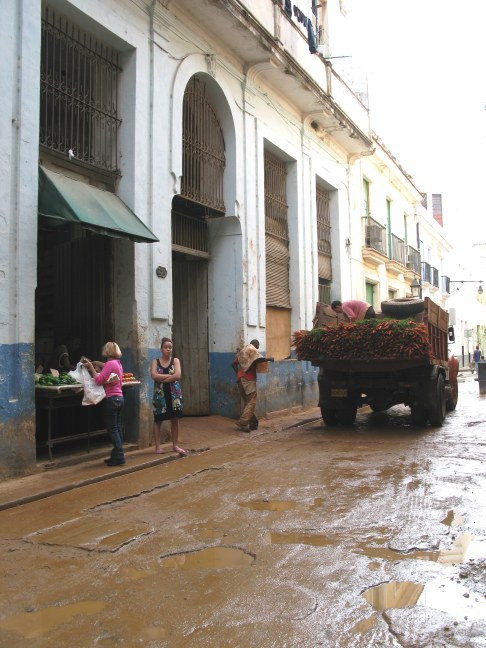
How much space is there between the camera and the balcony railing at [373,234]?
18656 millimetres

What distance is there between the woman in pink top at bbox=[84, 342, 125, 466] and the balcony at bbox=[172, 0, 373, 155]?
18.4 ft

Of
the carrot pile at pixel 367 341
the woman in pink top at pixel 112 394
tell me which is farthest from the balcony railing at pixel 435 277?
the woman in pink top at pixel 112 394

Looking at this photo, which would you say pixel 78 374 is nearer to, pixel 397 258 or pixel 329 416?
pixel 329 416

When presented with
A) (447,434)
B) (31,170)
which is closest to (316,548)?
(31,170)

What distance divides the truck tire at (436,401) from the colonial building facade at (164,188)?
10.8 ft

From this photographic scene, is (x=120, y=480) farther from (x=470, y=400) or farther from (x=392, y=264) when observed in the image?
(x=392, y=264)

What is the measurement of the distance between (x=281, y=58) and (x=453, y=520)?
32.5 feet

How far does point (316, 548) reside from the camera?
4.05 meters

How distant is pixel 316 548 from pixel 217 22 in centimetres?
923

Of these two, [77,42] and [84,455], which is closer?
[84,455]

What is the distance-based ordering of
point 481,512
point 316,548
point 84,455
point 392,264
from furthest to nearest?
point 392,264, point 84,455, point 481,512, point 316,548

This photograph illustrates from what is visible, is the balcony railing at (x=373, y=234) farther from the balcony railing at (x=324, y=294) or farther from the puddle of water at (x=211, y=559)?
the puddle of water at (x=211, y=559)

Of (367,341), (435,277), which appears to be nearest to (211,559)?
(367,341)

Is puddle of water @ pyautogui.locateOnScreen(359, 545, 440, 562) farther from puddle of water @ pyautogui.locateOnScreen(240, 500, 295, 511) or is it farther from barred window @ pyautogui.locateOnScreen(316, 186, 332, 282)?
barred window @ pyautogui.locateOnScreen(316, 186, 332, 282)
